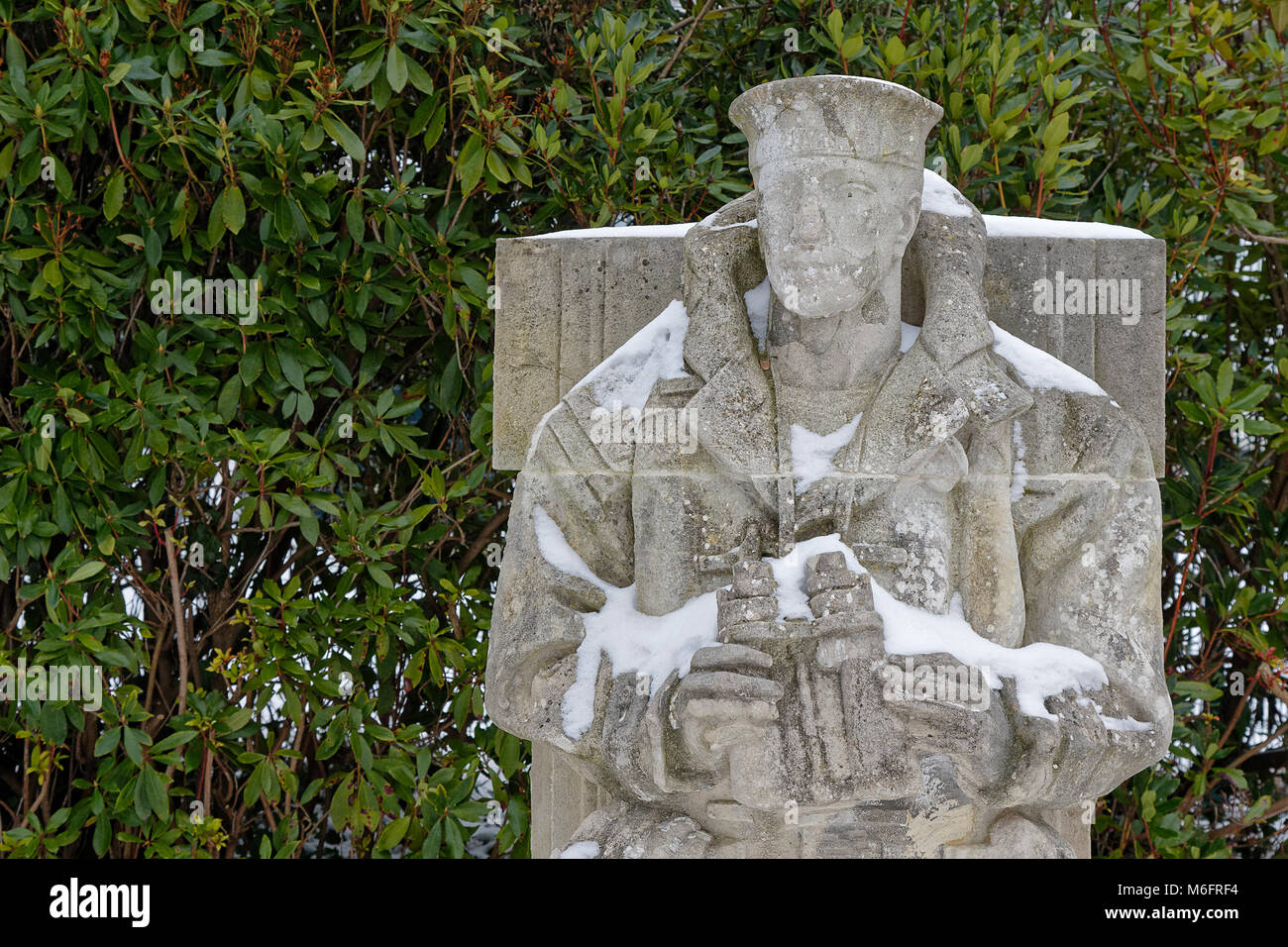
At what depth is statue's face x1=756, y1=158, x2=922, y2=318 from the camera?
2.89m

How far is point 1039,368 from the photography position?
3.16 m

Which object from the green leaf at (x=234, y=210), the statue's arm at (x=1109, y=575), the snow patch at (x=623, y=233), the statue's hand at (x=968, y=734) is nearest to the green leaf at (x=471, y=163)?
the green leaf at (x=234, y=210)

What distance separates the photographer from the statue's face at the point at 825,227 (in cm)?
289

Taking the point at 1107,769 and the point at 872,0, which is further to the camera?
the point at 872,0

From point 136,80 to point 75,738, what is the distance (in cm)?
218

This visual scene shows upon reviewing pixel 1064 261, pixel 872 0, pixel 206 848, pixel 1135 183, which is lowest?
pixel 206 848

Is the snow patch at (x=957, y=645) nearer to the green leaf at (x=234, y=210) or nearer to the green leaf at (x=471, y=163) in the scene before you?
the green leaf at (x=471, y=163)

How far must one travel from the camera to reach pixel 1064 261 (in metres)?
3.48

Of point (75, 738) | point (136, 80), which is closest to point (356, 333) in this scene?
point (136, 80)

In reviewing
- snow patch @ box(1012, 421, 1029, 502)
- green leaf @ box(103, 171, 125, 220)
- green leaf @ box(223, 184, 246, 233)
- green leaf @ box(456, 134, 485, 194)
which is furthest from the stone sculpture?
green leaf @ box(103, 171, 125, 220)

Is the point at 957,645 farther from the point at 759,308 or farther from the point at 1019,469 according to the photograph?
the point at 759,308

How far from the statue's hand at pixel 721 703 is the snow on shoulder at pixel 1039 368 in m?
0.88

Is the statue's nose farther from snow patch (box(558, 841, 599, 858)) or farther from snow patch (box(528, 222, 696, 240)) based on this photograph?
snow patch (box(558, 841, 599, 858))

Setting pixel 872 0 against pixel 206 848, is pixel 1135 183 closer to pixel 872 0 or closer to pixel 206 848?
pixel 872 0
